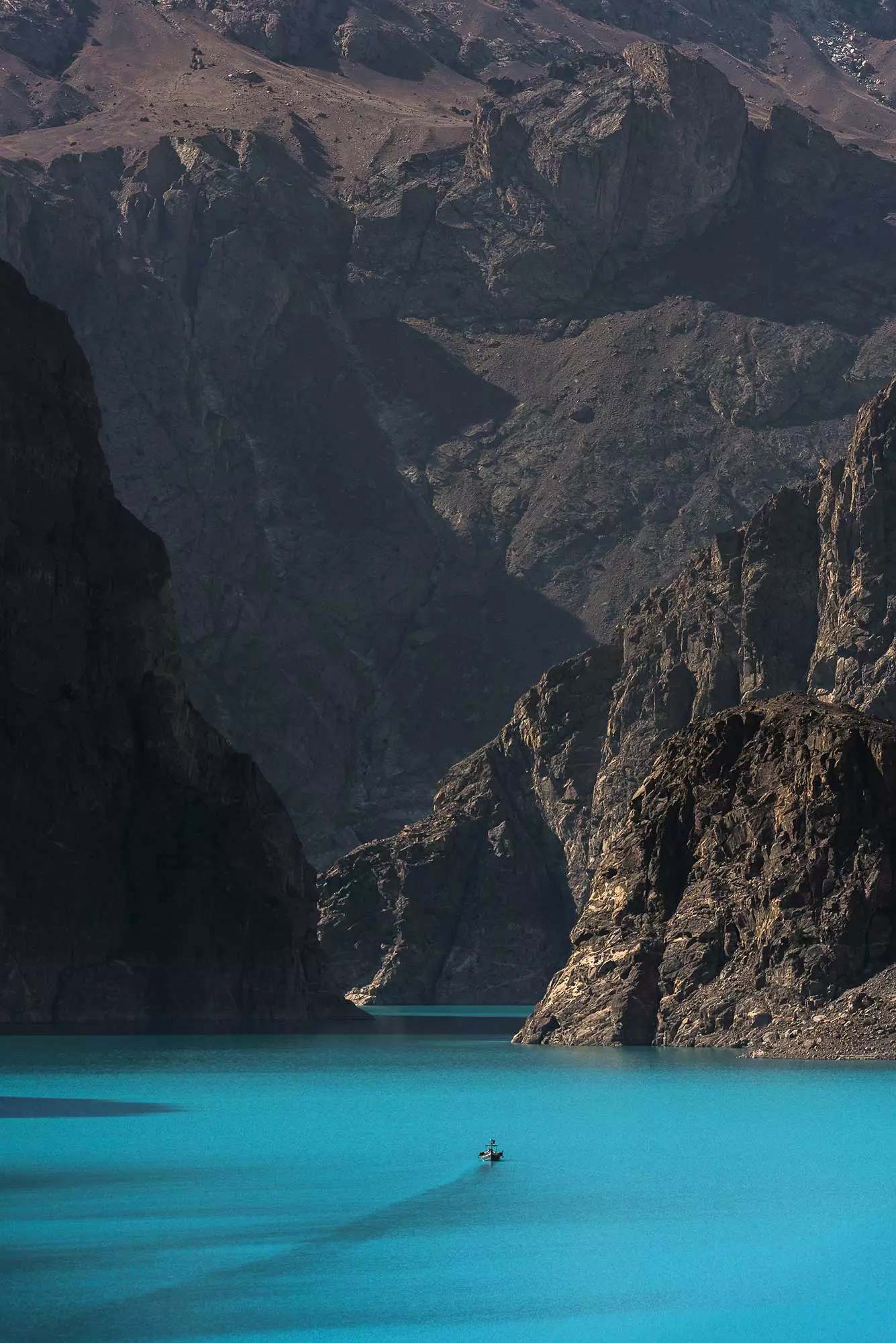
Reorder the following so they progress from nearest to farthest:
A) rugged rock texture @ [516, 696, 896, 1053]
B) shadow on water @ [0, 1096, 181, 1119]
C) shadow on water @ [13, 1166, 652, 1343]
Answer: shadow on water @ [13, 1166, 652, 1343], shadow on water @ [0, 1096, 181, 1119], rugged rock texture @ [516, 696, 896, 1053]

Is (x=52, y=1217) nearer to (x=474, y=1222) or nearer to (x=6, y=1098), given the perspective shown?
(x=474, y=1222)

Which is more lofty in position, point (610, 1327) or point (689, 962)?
point (689, 962)

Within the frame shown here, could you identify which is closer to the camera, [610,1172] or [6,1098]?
[610,1172]

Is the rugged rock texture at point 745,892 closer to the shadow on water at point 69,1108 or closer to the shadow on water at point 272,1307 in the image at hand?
the shadow on water at point 69,1108

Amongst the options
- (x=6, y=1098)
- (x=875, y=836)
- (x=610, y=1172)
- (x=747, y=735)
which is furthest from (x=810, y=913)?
(x=610, y=1172)

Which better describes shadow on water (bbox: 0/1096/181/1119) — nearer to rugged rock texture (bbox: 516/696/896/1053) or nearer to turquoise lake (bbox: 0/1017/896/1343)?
turquoise lake (bbox: 0/1017/896/1343)

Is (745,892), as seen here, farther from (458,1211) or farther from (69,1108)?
(458,1211)

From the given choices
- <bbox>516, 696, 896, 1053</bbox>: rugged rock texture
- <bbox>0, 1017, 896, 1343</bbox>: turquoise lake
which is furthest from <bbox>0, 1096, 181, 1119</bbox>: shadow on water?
<bbox>516, 696, 896, 1053</bbox>: rugged rock texture
